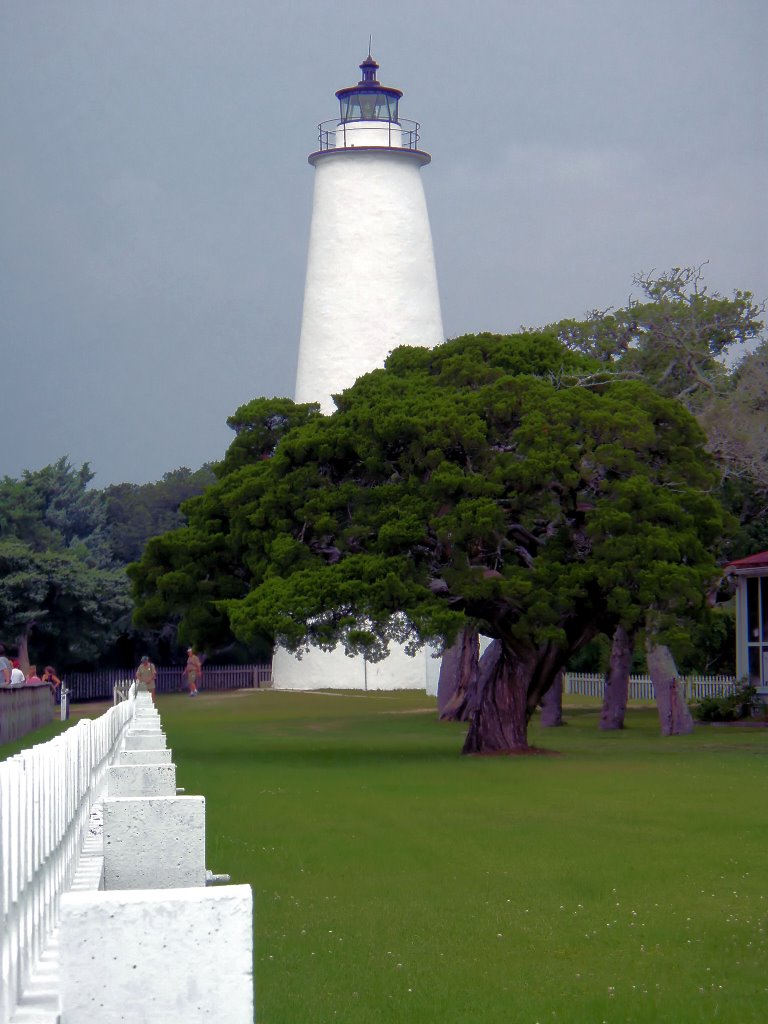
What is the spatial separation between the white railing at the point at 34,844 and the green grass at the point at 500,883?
1.26 meters

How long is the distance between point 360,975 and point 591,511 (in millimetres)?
17937

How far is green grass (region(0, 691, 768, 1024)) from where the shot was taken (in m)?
8.43

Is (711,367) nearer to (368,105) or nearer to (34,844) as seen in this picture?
(368,105)

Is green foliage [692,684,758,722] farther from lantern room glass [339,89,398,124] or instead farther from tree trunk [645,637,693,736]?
lantern room glass [339,89,398,124]

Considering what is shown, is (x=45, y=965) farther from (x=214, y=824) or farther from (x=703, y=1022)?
(x=214, y=824)

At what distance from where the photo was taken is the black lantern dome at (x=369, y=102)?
52.9 metres

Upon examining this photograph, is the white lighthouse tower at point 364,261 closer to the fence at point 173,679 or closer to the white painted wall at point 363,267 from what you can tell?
the white painted wall at point 363,267

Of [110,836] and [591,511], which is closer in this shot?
[110,836]

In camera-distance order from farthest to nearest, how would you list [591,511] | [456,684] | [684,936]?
[456,684], [591,511], [684,936]

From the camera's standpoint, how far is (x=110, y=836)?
26.8 ft

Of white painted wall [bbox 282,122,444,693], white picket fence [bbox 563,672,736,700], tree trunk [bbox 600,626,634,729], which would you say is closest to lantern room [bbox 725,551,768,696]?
white picket fence [bbox 563,672,736,700]

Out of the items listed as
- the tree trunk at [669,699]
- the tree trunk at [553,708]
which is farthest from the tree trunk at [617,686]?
the tree trunk at [553,708]

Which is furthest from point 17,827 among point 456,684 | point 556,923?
point 456,684

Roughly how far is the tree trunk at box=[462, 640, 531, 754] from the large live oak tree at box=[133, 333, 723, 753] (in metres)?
0.04
